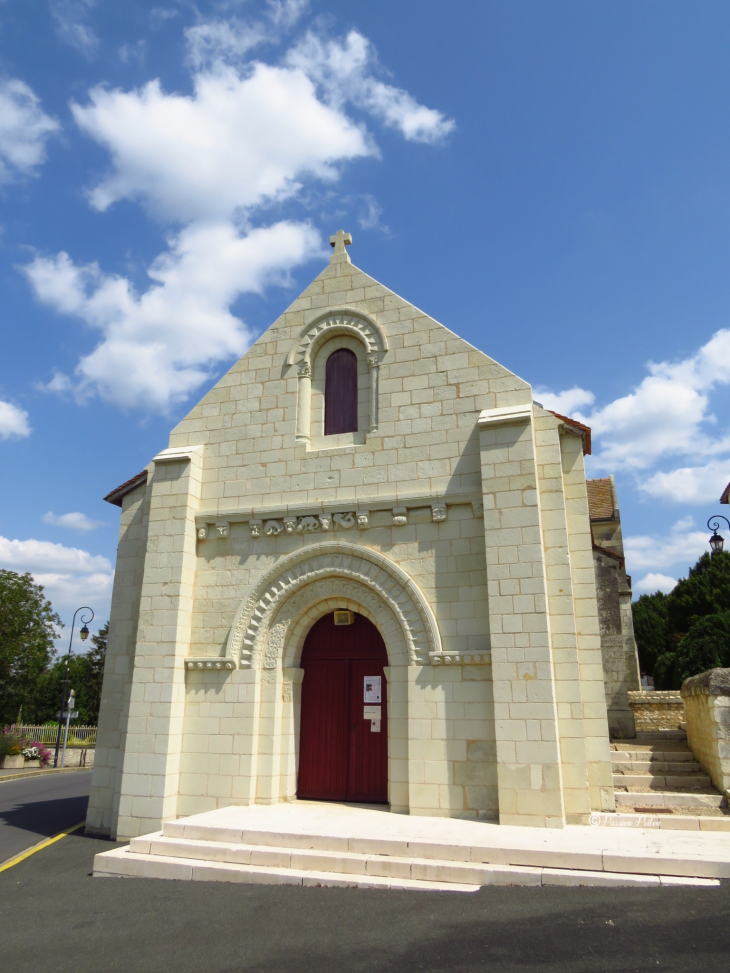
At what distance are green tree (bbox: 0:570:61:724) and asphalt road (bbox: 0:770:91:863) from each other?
874 centimetres

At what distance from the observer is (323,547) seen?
10078 mm

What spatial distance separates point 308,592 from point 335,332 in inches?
176

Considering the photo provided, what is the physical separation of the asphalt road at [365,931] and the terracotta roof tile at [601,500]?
13.6 meters

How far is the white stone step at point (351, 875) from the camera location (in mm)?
6270

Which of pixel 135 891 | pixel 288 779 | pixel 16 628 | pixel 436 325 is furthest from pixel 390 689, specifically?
pixel 16 628

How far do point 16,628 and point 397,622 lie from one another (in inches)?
959

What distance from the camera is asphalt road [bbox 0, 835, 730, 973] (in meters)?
4.89

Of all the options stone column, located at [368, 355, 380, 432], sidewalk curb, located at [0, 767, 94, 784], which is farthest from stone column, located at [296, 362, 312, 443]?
sidewalk curb, located at [0, 767, 94, 784]

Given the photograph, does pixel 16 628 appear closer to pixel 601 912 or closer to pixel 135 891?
pixel 135 891

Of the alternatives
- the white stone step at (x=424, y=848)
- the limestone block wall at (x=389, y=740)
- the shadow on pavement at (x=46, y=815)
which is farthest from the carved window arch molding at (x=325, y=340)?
the shadow on pavement at (x=46, y=815)

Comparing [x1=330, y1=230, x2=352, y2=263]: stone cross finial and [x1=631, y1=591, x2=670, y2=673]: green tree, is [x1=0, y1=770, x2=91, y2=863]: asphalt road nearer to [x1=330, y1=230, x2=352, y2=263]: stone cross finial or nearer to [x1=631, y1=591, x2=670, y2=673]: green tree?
[x1=330, y1=230, x2=352, y2=263]: stone cross finial

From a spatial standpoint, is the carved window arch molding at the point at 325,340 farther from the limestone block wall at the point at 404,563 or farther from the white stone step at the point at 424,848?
the white stone step at the point at 424,848

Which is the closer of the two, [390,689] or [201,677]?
[390,689]

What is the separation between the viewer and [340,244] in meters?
11.9
